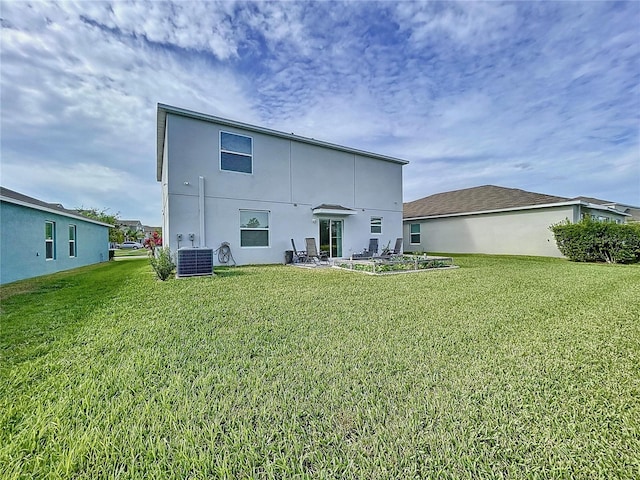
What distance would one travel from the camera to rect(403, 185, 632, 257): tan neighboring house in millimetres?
16172

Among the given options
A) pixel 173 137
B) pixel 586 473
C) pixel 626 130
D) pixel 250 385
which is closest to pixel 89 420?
pixel 250 385

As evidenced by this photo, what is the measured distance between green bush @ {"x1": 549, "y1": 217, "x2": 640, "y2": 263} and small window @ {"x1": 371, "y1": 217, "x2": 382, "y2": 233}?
9.43 m

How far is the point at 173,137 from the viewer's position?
35.6 feet

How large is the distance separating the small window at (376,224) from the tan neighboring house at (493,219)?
728 cm

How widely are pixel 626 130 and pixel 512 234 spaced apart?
8481mm

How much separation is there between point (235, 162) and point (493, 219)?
16.8 m

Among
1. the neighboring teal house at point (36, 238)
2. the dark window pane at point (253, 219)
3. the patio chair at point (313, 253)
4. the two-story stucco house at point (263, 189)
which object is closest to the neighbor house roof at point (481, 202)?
the two-story stucco house at point (263, 189)

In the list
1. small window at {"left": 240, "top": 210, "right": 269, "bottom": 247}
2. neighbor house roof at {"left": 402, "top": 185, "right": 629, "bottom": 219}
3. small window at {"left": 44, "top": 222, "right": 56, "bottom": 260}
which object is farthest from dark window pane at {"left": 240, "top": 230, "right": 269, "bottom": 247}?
neighbor house roof at {"left": 402, "top": 185, "right": 629, "bottom": 219}

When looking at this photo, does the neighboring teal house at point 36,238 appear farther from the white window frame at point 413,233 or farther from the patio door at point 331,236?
the white window frame at point 413,233

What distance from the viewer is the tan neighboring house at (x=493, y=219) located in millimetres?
16172

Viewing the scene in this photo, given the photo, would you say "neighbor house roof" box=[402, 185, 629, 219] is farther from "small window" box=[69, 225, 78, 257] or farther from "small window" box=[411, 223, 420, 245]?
"small window" box=[69, 225, 78, 257]

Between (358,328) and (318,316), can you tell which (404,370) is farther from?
(318,316)

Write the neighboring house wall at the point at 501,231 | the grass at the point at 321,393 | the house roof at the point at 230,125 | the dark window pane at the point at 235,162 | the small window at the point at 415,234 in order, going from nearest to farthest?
the grass at the point at 321,393, the house roof at the point at 230,125, the dark window pane at the point at 235,162, the neighboring house wall at the point at 501,231, the small window at the point at 415,234

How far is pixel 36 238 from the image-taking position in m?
10.6
